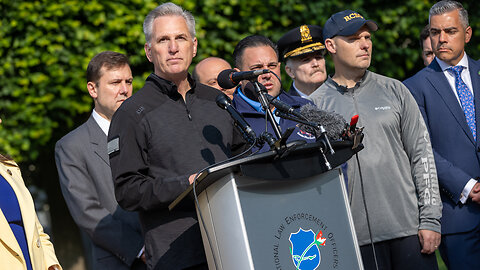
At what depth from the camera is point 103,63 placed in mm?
5922

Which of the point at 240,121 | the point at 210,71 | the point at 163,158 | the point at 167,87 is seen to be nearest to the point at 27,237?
the point at 163,158

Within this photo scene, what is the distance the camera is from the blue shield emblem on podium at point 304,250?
11.0 feet

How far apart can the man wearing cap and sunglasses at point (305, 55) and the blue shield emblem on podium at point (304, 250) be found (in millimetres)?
3007

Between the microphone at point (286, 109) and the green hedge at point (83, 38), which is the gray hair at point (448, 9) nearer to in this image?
the microphone at point (286, 109)

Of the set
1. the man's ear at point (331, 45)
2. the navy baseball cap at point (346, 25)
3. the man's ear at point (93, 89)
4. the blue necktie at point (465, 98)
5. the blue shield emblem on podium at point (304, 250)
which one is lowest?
the blue shield emblem on podium at point (304, 250)

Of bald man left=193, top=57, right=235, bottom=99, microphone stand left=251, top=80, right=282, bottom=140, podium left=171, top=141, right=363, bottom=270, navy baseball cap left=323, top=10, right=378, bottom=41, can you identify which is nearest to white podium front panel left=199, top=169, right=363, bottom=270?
podium left=171, top=141, right=363, bottom=270

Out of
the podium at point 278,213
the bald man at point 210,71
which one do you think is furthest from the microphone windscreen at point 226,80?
the bald man at point 210,71

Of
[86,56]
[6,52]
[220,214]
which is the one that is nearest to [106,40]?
[86,56]

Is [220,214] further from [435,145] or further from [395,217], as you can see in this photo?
[435,145]

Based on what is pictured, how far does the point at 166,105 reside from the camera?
4082 mm

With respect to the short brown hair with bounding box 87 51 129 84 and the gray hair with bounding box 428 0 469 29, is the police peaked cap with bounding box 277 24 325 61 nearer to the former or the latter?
the gray hair with bounding box 428 0 469 29

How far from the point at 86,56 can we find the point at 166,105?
4.88 m

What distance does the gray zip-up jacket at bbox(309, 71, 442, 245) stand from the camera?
4.83 metres

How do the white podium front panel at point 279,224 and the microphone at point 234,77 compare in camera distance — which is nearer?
the white podium front panel at point 279,224
